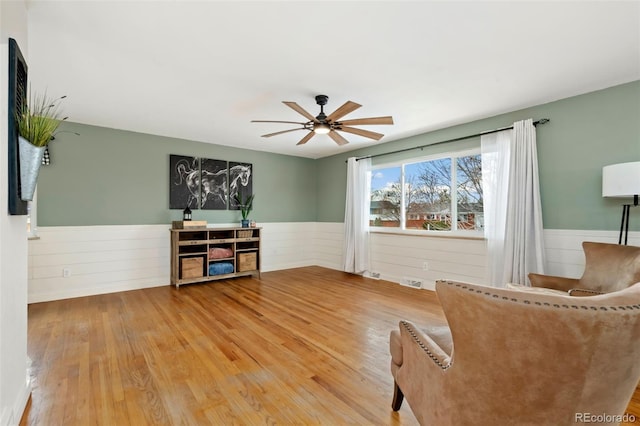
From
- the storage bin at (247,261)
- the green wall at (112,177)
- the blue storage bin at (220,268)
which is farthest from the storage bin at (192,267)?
the green wall at (112,177)

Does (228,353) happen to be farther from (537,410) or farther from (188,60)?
(188,60)

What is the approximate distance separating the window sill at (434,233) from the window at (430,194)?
0.26 ft

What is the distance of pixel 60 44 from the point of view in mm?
2270

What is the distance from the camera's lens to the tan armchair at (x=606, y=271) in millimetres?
2291

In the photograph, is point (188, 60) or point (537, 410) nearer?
point (537, 410)

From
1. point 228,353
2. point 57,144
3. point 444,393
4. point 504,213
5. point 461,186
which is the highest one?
point 57,144

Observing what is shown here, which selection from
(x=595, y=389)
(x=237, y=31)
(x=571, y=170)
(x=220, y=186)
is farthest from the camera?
(x=220, y=186)

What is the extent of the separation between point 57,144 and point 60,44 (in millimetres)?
2409

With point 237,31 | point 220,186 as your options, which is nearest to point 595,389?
point 237,31

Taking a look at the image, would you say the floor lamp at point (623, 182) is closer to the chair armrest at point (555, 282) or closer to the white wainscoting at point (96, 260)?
the chair armrest at point (555, 282)

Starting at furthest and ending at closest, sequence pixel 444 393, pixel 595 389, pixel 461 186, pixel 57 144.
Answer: pixel 461 186 < pixel 57 144 < pixel 444 393 < pixel 595 389

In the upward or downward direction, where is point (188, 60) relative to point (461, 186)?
upward

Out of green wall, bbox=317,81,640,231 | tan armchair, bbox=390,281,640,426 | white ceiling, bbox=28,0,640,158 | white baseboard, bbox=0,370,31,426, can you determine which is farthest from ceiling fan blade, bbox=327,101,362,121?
white baseboard, bbox=0,370,31,426

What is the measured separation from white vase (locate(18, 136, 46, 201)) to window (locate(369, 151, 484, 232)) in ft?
14.8
